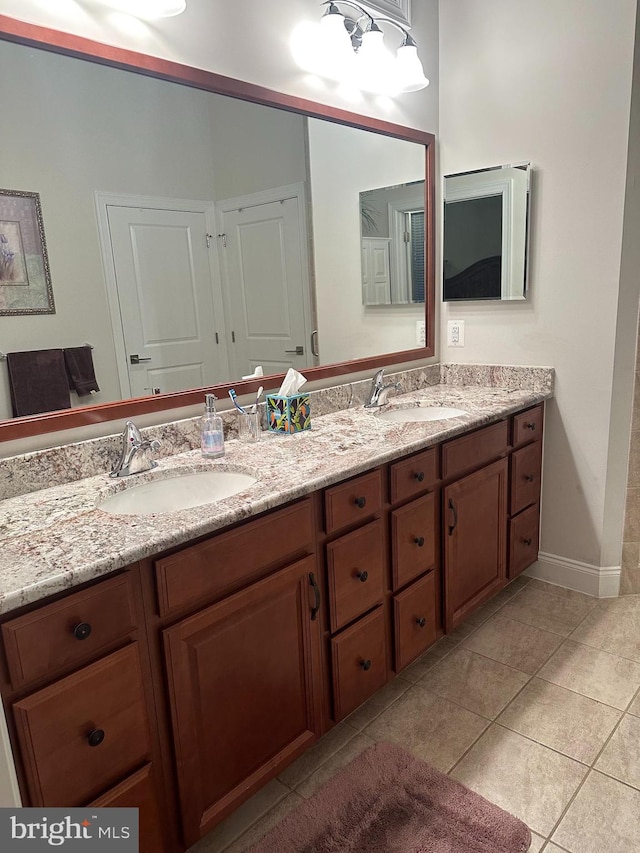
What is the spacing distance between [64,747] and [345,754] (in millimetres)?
911

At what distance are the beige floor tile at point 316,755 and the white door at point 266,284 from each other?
45.4 inches

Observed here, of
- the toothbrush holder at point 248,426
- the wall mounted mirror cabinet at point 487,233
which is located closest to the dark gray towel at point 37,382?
the toothbrush holder at point 248,426

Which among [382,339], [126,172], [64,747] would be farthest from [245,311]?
[64,747]

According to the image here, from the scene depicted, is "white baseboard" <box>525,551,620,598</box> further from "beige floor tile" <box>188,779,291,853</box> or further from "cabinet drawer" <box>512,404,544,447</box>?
"beige floor tile" <box>188,779,291,853</box>

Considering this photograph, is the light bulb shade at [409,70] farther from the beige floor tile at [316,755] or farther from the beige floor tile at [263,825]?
the beige floor tile at [263,825]

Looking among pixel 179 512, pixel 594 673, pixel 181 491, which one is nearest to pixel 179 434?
pixel 181 491

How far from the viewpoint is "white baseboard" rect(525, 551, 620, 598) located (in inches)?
97.1

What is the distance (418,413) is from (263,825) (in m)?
1.48

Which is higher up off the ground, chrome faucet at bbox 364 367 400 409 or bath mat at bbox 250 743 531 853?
chrome faucet at bbox 364 367 400 409

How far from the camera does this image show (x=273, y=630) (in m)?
1.40

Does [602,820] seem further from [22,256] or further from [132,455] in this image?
[22,256]

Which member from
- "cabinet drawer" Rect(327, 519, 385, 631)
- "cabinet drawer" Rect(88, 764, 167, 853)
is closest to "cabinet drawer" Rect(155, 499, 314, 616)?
"cabinet drawer" Rect(327, 519, 385, 631)

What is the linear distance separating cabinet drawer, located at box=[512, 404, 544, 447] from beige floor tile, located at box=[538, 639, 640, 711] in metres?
0.78

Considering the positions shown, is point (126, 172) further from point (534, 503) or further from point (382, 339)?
point (534, 503)
